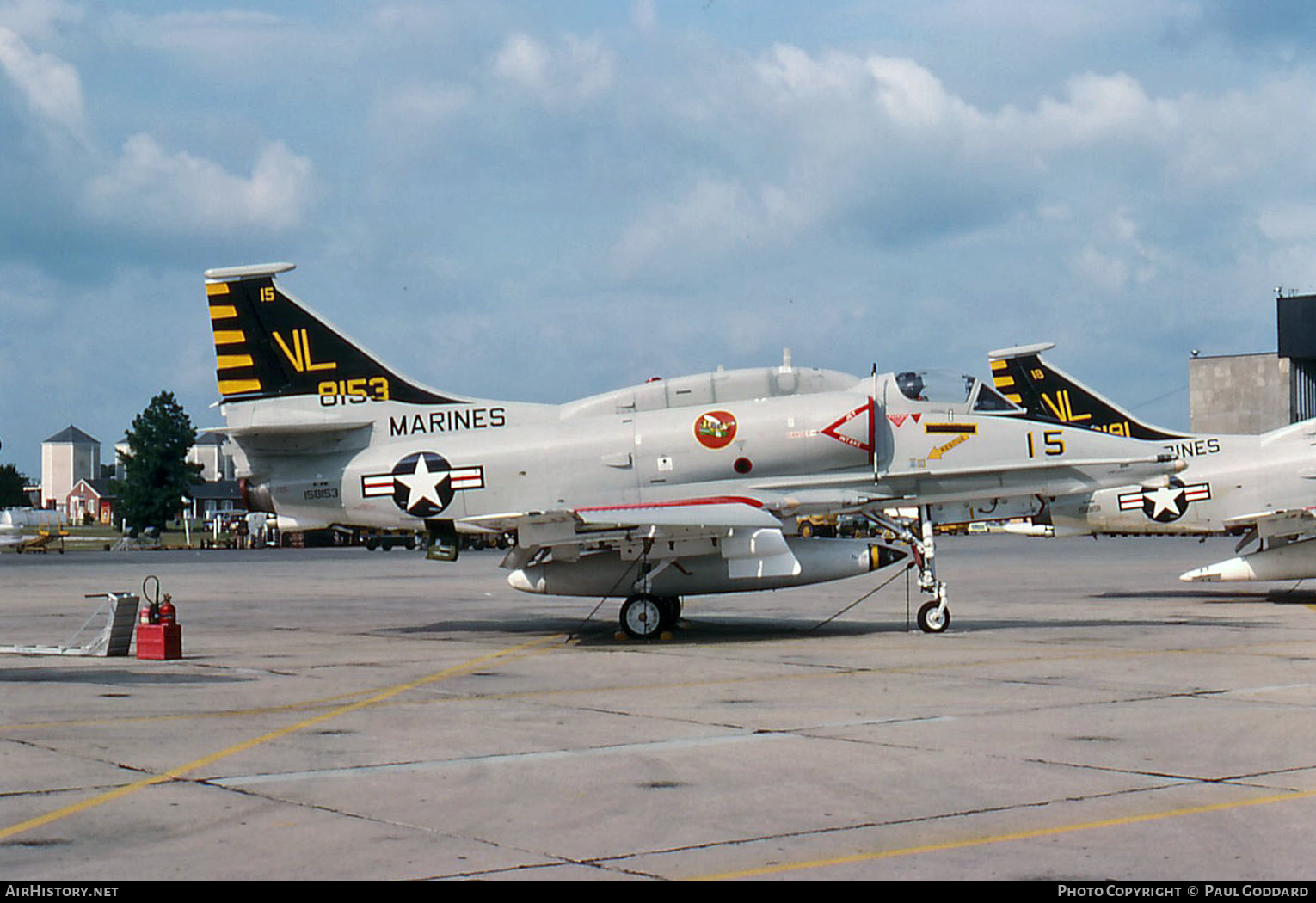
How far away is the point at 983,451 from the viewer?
1806cm

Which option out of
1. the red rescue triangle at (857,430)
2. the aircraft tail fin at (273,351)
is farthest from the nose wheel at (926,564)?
the aircraft tail fin at (273,351)

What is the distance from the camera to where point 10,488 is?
14312 centimetres

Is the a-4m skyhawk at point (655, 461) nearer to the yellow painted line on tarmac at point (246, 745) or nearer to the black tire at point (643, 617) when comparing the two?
the black tire at point (643, 617)

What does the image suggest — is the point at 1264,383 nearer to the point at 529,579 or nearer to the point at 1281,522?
the point at 1281,522

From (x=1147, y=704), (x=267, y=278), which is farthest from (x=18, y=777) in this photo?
(x=267, y=278)

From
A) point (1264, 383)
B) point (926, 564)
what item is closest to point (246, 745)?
point (926, 564)

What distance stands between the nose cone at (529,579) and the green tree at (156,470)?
106538 millimetres

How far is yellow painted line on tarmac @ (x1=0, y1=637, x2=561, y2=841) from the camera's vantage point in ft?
23.5

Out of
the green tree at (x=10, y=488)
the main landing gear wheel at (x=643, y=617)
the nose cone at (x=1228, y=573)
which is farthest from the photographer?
the green tree at (x=10, y=488)

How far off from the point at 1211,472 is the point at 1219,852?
20586 mm

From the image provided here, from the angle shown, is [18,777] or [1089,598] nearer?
[18,777]

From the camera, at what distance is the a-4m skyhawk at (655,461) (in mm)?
17766

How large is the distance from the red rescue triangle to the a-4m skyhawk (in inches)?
0.9
